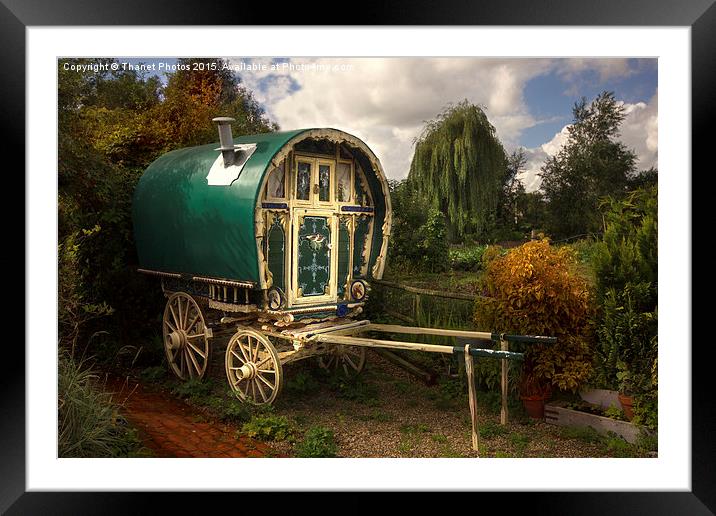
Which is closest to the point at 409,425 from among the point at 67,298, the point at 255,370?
the point at 255,370

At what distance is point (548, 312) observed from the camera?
497 cm

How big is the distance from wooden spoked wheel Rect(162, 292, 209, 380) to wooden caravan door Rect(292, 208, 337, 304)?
51.4 inches

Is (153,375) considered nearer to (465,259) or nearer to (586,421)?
(465,259)

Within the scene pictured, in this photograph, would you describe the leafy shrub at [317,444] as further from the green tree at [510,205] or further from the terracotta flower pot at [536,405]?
the green tree at [510,205]

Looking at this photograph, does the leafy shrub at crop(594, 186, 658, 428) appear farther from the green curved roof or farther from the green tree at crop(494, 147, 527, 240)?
the green curved roof

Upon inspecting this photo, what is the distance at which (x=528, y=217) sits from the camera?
630 centimetres

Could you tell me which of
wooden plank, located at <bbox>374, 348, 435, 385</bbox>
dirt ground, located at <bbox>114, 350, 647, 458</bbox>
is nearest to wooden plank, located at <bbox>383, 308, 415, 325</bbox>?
wooden plank, located at <bbox>374, 348, 435, 385</bbox>

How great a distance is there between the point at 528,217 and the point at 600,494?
3334 millimetres

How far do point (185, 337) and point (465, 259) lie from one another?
3.67 metres

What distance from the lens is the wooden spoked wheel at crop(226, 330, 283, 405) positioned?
5070 millimetres

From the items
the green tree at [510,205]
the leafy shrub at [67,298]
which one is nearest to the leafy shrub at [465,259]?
the green tree at [510,205]
